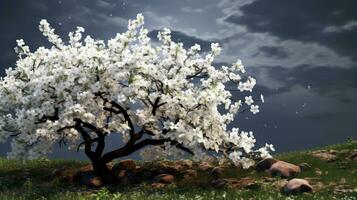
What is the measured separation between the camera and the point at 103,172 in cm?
2808

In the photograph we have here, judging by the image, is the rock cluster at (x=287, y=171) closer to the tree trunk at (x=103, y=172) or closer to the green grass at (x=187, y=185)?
the green grass at (x=187, y=185)

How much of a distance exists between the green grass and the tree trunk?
4.67 feet

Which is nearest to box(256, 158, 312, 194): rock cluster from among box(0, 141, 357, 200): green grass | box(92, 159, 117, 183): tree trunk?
box(0, 141, 357, 200): green grass

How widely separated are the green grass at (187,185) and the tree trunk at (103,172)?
56.0 inches

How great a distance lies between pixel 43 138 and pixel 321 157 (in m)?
16.2

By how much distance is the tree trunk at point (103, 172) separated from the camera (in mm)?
27808

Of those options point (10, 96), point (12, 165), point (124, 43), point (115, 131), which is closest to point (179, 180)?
point (115, 131)

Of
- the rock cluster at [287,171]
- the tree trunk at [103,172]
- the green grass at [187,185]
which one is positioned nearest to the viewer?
the green grass at [187,185]

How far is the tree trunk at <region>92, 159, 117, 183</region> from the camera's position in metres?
27.8

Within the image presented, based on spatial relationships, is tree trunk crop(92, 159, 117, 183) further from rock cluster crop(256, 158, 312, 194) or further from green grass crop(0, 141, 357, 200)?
rock cluster crop(256, 158, 312, 194)

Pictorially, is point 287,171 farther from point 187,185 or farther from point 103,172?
point 103,172

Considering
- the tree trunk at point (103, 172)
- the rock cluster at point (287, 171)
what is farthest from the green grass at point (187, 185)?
the tree trunk at point (103, 172)

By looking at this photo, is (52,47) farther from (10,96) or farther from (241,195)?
(241,195)

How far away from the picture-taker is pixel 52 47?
2686cm
